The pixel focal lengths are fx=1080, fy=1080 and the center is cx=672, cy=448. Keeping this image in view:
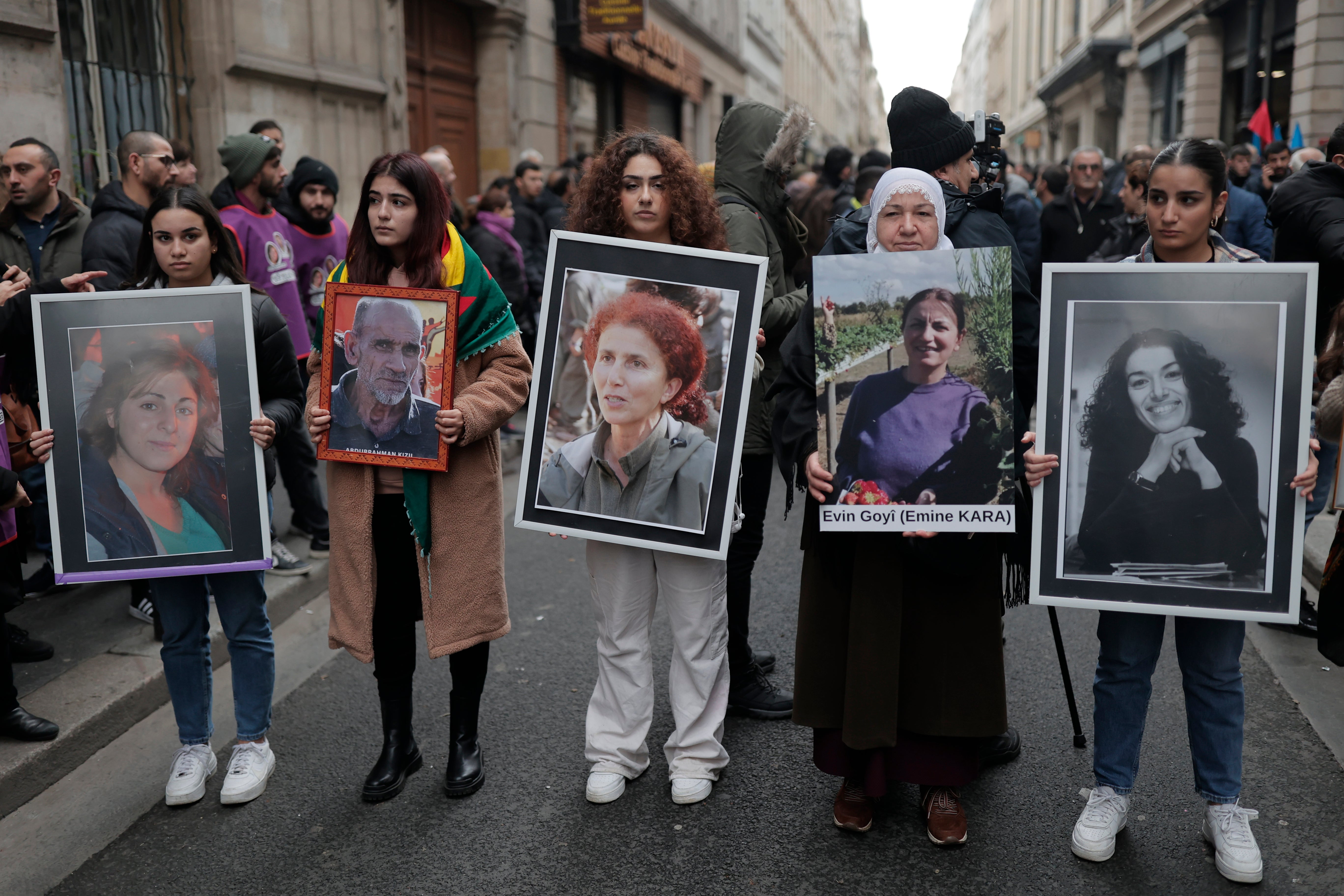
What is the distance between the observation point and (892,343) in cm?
276

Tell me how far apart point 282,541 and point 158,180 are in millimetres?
1928

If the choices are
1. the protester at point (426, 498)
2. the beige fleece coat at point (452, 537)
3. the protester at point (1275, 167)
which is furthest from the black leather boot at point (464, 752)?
the protester at point (1275, 167)

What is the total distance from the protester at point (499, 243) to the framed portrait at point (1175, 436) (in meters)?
6.12

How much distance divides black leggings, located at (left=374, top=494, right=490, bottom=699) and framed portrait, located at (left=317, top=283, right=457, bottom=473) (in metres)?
0.21

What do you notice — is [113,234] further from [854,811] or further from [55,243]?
[854,811]

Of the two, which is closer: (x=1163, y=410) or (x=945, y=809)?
(x=1163, y=410)

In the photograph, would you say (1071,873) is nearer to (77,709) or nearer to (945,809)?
(945,809)

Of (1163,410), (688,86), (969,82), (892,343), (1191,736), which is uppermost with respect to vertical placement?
(969,82)

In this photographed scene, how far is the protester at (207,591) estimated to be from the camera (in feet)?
10.8

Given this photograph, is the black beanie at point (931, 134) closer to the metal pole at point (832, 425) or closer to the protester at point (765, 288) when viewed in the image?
the protester at point (765, 288)

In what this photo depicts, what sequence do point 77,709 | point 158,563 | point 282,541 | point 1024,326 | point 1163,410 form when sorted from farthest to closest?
1. point 282,541
2. point 77,709
3. point 158,563
4. point 1024,326
5. point 1163,410

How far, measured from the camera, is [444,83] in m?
14.2

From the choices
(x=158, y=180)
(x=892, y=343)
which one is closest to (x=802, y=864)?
(x=892, y=343)

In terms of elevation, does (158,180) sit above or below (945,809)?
above
